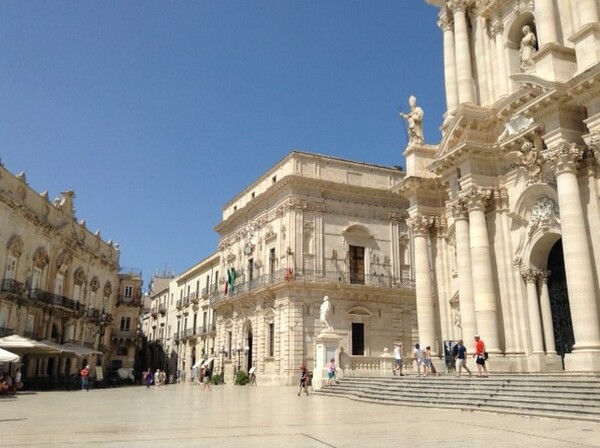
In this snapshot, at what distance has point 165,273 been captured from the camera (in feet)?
233

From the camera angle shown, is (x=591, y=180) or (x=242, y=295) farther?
(x=242, y=295)

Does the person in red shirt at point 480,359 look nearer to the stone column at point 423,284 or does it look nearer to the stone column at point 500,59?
the stone column at point 423,284

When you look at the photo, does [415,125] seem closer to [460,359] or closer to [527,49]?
[527,49]

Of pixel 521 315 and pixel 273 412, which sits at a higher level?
pixel 521 315

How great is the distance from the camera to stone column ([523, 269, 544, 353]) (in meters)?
15.7

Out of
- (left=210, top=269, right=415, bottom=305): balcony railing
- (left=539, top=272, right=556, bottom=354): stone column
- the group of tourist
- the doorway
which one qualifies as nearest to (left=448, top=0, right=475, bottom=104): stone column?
(left=539, top=272, right=556, bottom=354): stone column

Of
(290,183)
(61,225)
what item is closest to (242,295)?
(290,183)

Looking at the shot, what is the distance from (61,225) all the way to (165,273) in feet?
122

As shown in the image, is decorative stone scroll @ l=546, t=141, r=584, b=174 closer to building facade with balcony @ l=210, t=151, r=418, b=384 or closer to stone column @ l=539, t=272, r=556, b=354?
stone column @ l=539, t=272, r=556, b=354

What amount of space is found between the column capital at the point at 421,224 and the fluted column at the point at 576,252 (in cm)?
652

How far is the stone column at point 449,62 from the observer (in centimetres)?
2003

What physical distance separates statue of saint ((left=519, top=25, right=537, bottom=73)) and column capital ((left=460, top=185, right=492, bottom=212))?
12.3 feet

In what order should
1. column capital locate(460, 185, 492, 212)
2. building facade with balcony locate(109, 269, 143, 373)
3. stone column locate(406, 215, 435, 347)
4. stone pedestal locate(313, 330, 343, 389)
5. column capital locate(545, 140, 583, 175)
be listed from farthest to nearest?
building facade with balcony locate(109, 269, 143, 373) → stone pedestal locate(313, 330, 343, 389) → stone column locate(406, 215, 435, 347) → column capital locate(460, 185, 492, 212) → column capital locate(545, 140, 583, 175)

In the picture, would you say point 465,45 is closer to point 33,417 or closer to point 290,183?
point 290,183
